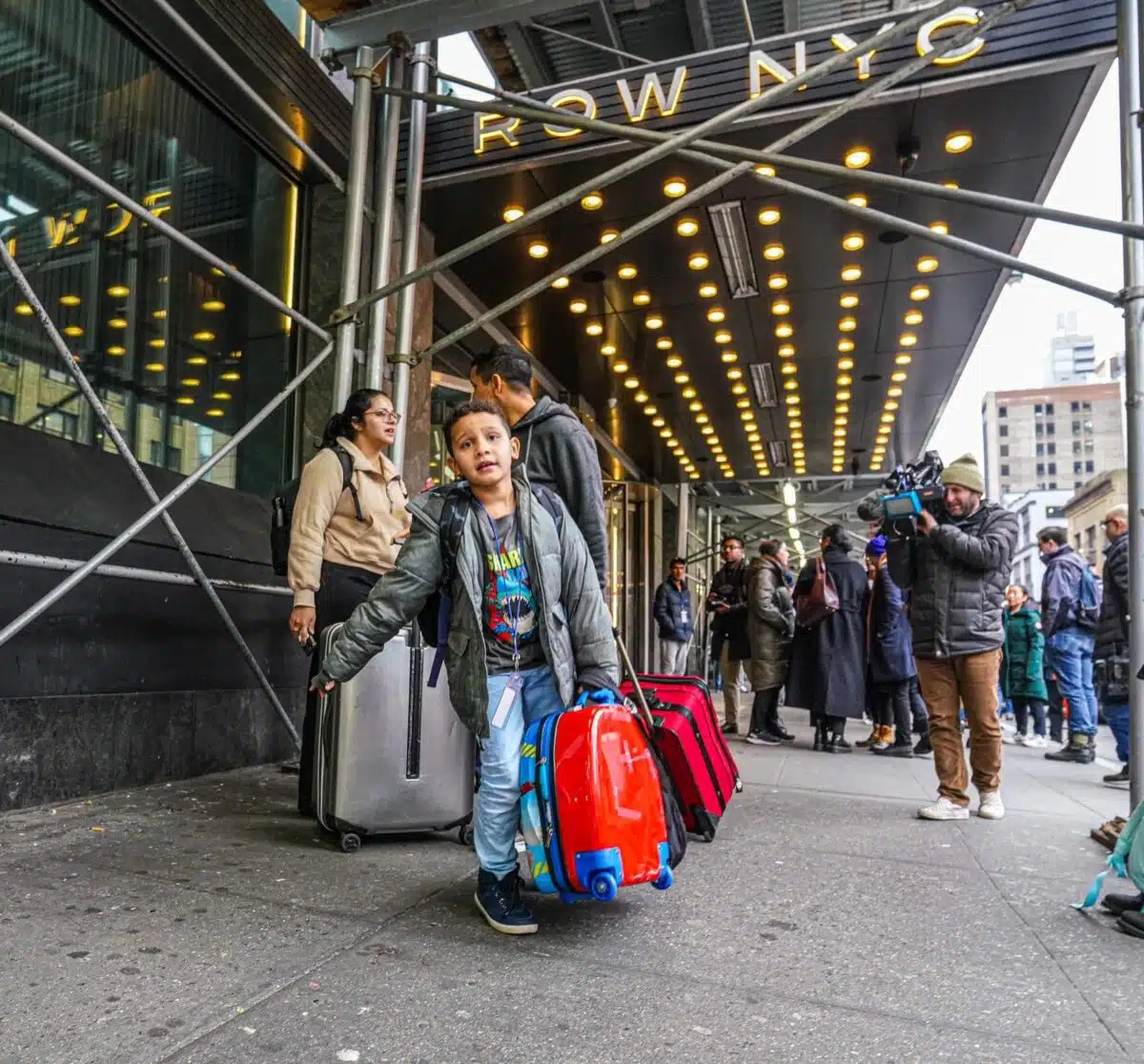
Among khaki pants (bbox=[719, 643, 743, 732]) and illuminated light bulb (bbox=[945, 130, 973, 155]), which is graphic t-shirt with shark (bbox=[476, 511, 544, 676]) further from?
khaki pants (bbox=[719, 643, 743, 732])

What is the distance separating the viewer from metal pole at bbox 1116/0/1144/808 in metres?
3.86

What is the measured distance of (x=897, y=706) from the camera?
7.62m

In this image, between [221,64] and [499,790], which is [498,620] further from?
[221,64]

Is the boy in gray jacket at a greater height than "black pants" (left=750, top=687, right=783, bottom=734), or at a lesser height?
greater

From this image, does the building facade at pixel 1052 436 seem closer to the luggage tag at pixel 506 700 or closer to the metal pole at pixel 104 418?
the metal pole at pixel 104 418

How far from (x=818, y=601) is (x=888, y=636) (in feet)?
2.13

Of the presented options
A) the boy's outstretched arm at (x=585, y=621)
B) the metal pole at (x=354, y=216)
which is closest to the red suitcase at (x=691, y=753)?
the boy's outstretched arm at (x=585, y=621)

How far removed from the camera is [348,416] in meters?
4.32

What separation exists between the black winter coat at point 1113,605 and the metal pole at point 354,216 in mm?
5262

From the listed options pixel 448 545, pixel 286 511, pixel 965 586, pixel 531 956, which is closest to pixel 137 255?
pixel 286 511

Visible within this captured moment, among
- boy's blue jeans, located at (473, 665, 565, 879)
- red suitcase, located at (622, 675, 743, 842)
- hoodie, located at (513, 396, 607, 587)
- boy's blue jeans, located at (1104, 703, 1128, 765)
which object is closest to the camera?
boy's blue jeans, located at (473, 665, 565, 879)

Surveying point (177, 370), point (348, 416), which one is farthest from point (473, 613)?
point (177, 370)

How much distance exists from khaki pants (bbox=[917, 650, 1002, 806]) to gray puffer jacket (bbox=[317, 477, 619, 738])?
252cm

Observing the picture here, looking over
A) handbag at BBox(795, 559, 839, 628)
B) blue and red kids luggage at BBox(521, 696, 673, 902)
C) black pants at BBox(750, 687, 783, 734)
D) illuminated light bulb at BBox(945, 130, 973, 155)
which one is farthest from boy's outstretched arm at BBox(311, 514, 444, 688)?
black pants at BBox(750, 687, 783, 734)
